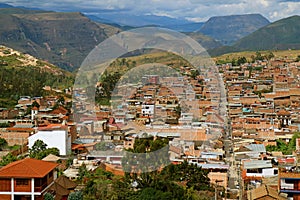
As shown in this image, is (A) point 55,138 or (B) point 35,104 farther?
(B) point 35,104

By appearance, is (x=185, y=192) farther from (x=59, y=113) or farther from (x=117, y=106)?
(x=59, y=113)

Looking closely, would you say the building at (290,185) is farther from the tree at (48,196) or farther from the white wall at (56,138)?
the white wall at (56,138)

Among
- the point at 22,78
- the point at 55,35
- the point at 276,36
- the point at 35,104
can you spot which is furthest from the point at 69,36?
the point at 35,104

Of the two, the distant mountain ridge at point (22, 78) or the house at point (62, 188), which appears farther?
the distant mountain ridge at point (22, 78)

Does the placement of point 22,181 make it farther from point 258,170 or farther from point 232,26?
point 232,26

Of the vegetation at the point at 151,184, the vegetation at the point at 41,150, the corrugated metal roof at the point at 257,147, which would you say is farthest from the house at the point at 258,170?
the vegetation at the point at 41,150

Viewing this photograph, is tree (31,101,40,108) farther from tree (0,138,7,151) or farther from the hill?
tree (0,138,7,151)
